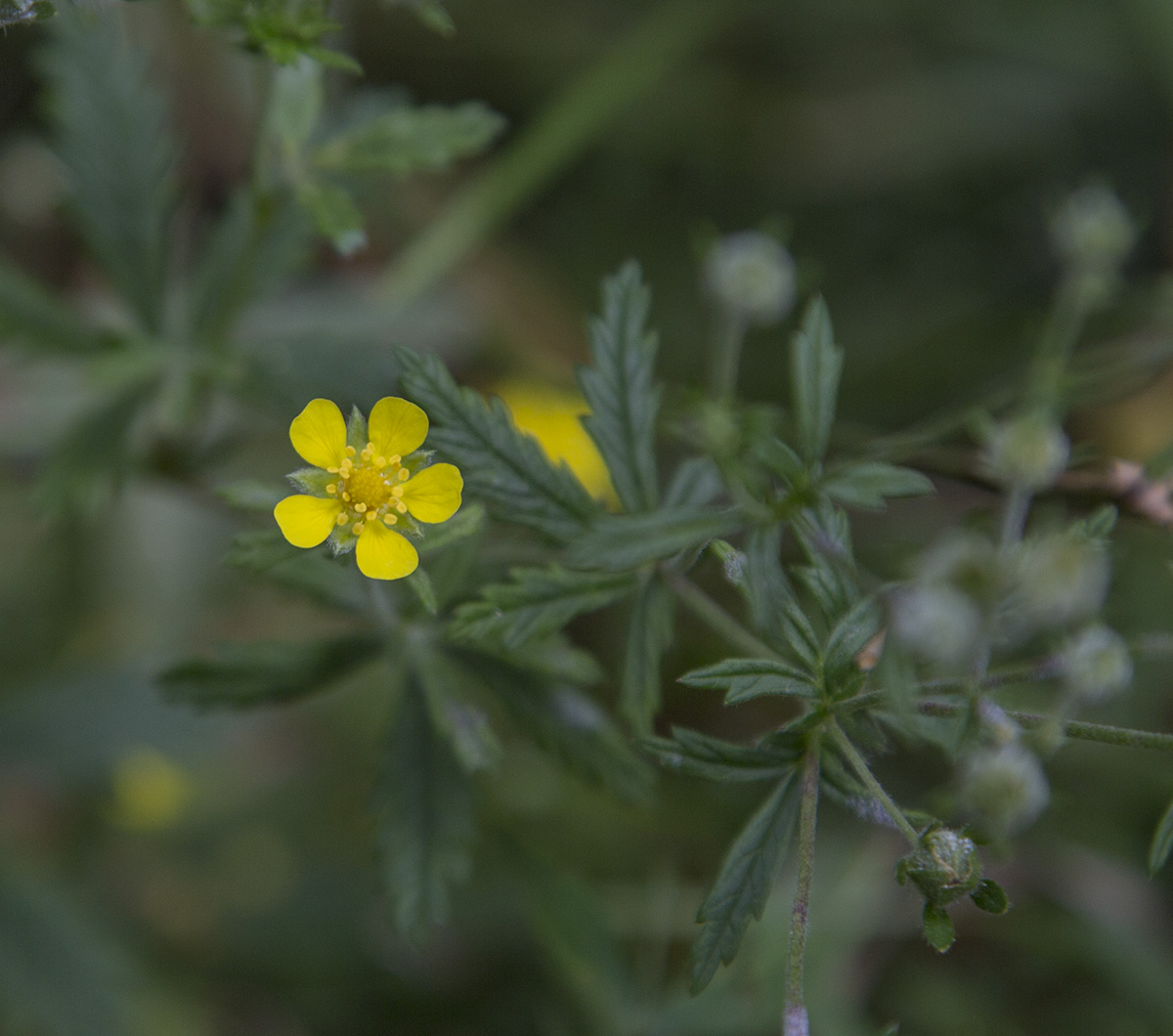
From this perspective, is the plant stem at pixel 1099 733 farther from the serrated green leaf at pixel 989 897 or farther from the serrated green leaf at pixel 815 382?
the serrated green leaf at pixel 815 382

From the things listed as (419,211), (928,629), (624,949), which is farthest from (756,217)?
(928,629)

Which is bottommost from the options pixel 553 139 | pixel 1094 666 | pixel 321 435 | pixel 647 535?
pixel 1094 666

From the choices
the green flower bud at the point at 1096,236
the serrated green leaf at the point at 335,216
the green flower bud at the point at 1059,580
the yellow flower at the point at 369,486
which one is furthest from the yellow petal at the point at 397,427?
the green flower bud at the point at 1096,236

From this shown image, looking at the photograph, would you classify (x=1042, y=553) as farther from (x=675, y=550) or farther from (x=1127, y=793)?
(x=1127, y=793)

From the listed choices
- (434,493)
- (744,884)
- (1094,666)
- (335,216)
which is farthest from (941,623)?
(335,216)

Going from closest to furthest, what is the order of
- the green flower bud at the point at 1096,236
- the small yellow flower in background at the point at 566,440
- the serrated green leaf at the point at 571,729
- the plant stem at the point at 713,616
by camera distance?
the plant stem at the point at 713,616
the serrated green leaf at the point at 571,729
the green flower bud at the point at 1096,236
the small yellow flower in background at the point at 566,440

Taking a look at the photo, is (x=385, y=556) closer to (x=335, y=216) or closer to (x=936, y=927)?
(x=335, y=216)
